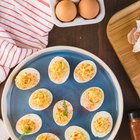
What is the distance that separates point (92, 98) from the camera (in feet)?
4.27

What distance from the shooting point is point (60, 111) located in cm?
131

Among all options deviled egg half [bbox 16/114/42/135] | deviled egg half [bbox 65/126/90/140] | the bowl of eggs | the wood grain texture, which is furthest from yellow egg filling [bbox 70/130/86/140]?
the bowl of eggs

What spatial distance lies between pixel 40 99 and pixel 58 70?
0.10 metres

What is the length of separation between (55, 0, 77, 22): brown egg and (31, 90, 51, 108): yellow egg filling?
22cm

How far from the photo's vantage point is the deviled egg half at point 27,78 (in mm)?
1276

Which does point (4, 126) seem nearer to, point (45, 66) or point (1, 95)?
point (1, 95)

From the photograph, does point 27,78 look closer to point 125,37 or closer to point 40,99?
point 40,99

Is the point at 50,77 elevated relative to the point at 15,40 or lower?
lower

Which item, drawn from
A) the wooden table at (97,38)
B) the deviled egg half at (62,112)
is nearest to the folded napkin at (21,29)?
the wooden table at (97,38)

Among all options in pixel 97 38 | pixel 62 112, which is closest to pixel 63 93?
pixel 62 112

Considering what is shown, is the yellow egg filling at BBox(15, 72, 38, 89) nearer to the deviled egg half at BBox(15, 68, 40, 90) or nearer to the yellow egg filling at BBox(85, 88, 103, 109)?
the deviled egg half at BBox(15, 68, 40, 90)

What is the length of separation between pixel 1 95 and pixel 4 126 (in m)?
0.09

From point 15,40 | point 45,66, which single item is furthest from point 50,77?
point 15,40

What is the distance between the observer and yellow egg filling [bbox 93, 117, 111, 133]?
50.9 inches
